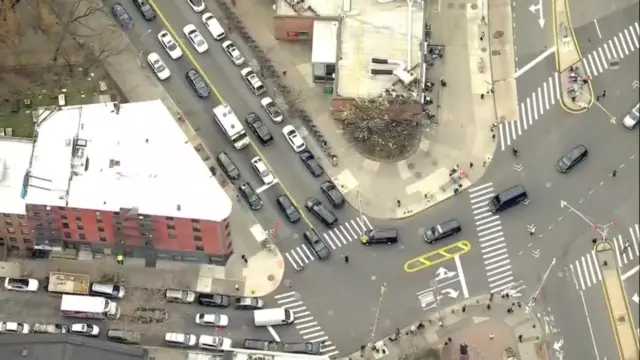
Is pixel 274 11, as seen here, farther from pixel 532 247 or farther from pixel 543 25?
pixel 532 247

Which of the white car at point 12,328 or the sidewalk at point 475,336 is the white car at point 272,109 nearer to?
the sidewalk at point 475,336

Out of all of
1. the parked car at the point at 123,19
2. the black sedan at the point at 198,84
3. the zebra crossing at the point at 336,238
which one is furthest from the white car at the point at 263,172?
the parked car at the point at 123,19

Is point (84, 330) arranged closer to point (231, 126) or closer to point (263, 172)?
point (263, 172)

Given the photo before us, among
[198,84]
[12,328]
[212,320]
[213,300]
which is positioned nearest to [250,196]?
[213,300]

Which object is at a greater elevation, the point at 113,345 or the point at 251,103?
the point at 251,103

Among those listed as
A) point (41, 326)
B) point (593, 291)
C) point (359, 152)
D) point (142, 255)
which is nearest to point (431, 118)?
point (359, 152)
